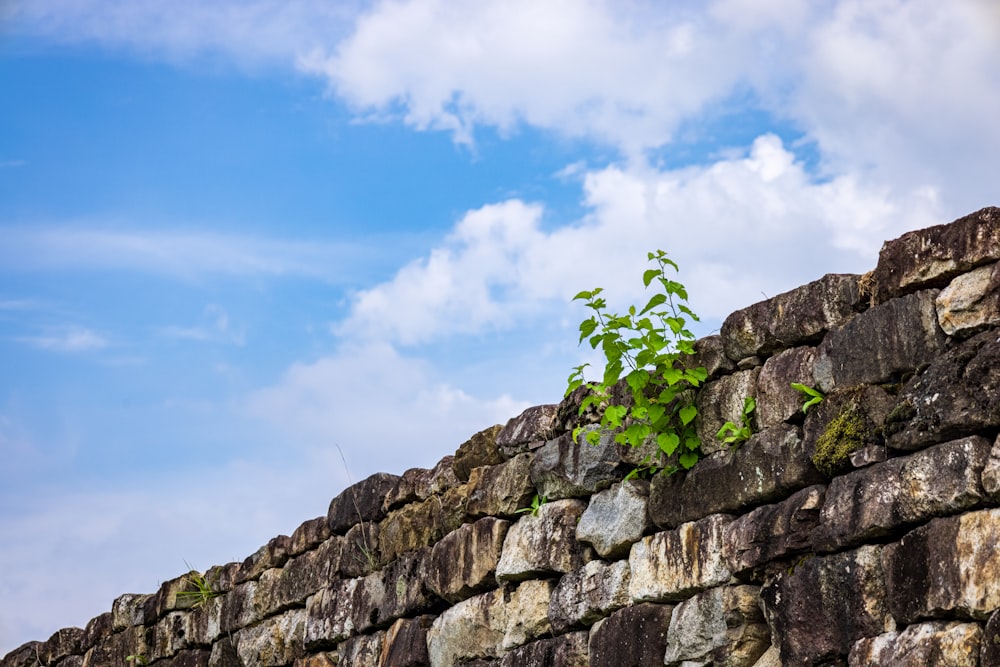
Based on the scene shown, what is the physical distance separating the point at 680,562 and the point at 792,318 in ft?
4.70

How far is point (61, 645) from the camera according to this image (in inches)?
604

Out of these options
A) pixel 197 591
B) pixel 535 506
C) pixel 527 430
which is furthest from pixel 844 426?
pixel 197 591

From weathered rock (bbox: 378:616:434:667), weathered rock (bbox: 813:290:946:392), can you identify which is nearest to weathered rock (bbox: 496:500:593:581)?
weathered rock (bbox: 378:616:434:667)

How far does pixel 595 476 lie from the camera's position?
801 centimetres

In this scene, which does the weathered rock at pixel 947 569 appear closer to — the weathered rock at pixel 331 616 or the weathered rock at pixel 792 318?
the weathered rock at pixel 792 318

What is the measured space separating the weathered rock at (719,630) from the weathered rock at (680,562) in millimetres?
78

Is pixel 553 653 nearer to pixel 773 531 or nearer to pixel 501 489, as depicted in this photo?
pixel 501 489

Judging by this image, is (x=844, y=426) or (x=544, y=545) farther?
(x=544, y=545)

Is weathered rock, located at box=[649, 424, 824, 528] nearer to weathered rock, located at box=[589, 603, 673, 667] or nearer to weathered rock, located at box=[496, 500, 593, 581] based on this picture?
weathered rock, located at box=[589, 603, 673, 667]

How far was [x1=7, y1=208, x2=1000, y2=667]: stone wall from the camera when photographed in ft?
18.4

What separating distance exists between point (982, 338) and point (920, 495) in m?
0.72

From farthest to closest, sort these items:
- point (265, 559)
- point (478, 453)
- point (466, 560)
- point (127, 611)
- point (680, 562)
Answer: point (127, 611), point (265, 559), point (478, 453), point (466, 560), point (680, 562)

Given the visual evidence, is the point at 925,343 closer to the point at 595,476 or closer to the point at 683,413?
the point at 683,413

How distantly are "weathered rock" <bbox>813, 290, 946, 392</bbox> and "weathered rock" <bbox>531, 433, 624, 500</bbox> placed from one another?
1755 mm
